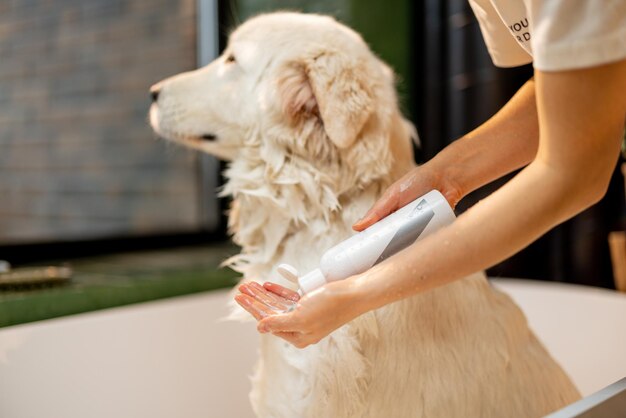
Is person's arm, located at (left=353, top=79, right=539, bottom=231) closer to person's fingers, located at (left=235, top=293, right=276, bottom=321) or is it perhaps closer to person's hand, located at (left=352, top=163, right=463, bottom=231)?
person's hand, located at (left=352, top=163, right=463, bottom=231)

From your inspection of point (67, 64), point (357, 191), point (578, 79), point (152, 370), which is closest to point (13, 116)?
point (67, 64)

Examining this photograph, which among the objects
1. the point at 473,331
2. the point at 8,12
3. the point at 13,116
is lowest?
the point at 473,331

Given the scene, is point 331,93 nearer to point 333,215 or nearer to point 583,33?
point 333,215

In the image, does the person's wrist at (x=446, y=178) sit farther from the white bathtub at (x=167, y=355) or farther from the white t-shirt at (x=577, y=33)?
the white bathtub at (x=167, y=355)

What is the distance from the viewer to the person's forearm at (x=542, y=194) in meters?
0.53

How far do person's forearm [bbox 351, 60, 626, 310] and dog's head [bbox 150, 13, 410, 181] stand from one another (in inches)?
12.9

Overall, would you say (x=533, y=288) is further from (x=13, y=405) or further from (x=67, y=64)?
(x=67, y=64)

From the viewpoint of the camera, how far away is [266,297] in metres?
0.71

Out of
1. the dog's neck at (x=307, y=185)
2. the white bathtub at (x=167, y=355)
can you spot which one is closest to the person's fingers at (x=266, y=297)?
the dog's neck at (x=307, y=185)

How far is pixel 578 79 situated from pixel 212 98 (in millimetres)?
644

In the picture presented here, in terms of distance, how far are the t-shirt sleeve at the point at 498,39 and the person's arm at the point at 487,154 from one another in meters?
0.05

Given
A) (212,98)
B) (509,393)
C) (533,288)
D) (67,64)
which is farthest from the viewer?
(67,64)

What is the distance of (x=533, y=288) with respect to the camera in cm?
162

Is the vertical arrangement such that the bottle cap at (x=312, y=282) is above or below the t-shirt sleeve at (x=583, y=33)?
below
